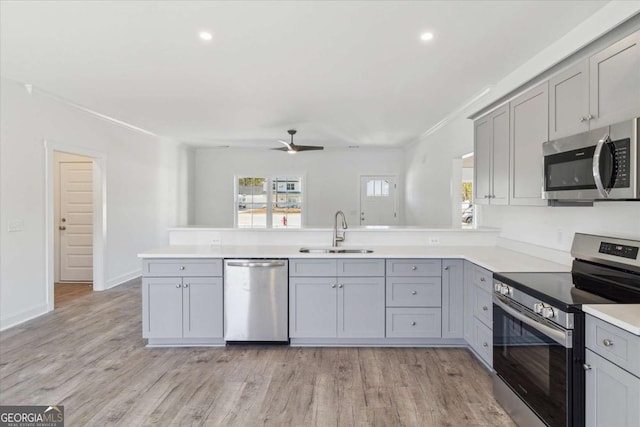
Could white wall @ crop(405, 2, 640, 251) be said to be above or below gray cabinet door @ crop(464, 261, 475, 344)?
above

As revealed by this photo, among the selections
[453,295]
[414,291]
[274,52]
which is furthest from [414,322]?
[274,52]

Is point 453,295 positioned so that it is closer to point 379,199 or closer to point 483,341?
point 483,341

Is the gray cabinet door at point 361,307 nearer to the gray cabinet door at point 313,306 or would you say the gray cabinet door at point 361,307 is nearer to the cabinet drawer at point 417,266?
the gray cabinet door at point 313,306

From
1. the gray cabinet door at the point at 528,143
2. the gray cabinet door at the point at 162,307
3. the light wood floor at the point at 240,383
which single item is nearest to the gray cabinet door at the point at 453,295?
the light wood floor at the point at 240,383

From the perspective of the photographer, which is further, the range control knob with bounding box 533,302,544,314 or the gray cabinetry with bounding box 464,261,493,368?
the gray cabinetry with bounding box 464,261,493,368

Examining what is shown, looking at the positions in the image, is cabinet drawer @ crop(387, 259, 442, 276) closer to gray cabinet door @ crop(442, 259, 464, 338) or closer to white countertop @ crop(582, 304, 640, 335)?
gray cabinet door @ crop(442, 259, 464, 338)

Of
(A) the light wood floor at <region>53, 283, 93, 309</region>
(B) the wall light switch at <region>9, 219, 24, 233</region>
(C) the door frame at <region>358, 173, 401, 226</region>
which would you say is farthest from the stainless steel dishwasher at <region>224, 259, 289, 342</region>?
(C) the door frame at <region>358, 173, 401, 226</region>

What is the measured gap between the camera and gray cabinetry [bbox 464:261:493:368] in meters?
2.65

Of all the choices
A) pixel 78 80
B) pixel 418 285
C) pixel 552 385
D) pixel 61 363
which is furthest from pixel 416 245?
pixel 78 80

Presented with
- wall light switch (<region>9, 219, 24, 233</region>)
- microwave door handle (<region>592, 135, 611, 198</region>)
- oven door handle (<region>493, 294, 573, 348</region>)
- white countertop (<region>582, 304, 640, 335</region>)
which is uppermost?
microwave door handle (<region>592, 135, 611, 198</region>)

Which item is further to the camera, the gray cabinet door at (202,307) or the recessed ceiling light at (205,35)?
the gray cabinet door at (202,307)

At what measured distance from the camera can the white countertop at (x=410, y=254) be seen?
2643mm

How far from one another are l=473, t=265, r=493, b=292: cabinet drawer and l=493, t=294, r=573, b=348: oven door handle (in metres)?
0.40

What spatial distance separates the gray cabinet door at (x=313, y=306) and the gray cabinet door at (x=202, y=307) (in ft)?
2.12
